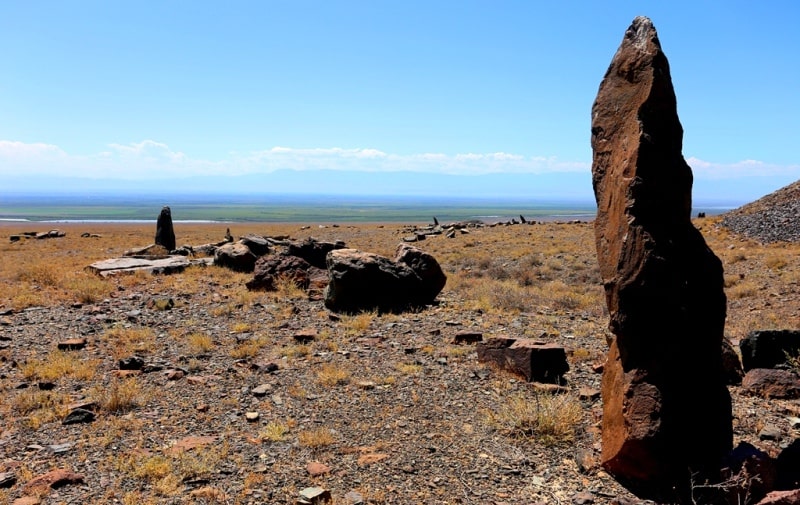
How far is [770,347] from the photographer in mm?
7805

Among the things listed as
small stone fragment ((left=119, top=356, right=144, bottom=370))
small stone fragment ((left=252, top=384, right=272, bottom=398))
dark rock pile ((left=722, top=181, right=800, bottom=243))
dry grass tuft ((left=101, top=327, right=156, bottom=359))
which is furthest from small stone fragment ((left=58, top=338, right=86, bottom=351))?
dark rock pile ((left=722, top=181, right=800, bottom=243))

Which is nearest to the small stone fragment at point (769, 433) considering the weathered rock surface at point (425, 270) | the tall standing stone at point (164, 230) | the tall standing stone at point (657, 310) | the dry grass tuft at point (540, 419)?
the tall standing stone at point (657, 310)

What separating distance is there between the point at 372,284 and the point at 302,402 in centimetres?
588

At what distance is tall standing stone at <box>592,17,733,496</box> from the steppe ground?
539 millimetres

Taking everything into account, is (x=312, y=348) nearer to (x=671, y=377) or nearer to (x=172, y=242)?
(x=671, y=377)

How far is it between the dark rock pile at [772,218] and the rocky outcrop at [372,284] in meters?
18.1

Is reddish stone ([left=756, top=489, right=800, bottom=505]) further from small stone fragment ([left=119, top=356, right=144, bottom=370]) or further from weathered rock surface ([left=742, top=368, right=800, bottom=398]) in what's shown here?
small stone fragment ([left=119, top=356, right=144, bottom=370])

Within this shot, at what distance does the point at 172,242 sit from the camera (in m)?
28.8

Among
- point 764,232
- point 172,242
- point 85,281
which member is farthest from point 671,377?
point 172,242

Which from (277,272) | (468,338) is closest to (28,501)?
(468,338)

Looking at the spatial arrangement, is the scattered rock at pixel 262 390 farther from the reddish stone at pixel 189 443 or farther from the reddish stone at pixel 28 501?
the reddish stone at pixel 28 501

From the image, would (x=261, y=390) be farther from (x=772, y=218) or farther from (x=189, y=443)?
(x=772, y=218)

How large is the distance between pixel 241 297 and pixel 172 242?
16.9 meters

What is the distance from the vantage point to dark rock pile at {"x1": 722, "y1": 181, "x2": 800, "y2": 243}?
2351 centimetres
